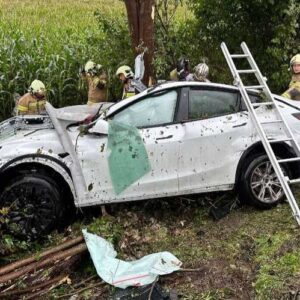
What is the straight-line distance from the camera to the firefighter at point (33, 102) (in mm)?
8109

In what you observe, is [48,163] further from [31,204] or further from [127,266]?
[127,266]

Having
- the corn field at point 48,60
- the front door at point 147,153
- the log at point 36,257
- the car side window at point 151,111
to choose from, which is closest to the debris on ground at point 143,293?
the log at point 36,257

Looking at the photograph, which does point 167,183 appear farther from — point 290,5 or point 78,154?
point 290,5

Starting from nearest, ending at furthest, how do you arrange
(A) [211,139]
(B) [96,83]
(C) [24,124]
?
1. (A) [211,139]
2. (C) [24,124]
3. (B) [96,83]

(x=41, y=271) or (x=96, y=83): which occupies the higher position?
(x=96, y=83)

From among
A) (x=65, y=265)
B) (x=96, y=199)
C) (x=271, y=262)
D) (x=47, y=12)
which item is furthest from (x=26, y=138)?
(x=47, y=12)

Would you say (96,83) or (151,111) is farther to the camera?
(96,83)

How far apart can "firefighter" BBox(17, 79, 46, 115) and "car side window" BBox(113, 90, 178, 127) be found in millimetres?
1970

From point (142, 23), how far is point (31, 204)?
374 cm

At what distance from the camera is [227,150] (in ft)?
21.9

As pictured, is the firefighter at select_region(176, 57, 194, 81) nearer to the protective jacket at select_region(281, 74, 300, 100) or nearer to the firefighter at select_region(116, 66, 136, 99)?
the firefighter at select_region(116, 66, 136, 99)

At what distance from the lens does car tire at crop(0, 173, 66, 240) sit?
635 cm

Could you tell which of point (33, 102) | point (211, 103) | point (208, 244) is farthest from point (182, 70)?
point (208, 244)

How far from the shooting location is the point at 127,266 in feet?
18.8
